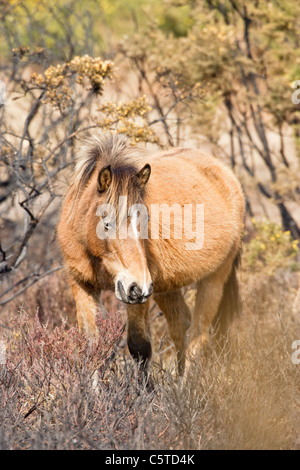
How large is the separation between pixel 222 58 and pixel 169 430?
6.74m

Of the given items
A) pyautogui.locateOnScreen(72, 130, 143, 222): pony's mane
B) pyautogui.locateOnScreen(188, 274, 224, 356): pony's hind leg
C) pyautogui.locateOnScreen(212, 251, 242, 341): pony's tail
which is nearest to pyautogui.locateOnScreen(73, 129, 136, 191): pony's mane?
pyautogui.locateOnScreen(72, 130, 143, 222): pony's mane

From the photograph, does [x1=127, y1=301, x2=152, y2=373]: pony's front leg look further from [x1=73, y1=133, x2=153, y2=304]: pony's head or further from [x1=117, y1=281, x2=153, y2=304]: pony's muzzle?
[x1=117, y1=281, x2=153, y2=304]: pony's muzzle

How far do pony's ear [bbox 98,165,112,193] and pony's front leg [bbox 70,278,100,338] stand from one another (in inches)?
33.7

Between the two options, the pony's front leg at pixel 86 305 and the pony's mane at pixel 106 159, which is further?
the pony's front leg at pixel 86 305

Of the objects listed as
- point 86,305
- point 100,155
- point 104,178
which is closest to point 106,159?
point 100,155

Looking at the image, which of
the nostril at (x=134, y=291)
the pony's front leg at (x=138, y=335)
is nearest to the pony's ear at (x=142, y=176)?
the nostril at (x=134, y=291)

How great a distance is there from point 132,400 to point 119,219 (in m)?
1.13

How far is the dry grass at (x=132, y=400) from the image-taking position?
11.1ft

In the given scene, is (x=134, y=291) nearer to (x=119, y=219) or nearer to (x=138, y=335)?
(x=119, y=219)

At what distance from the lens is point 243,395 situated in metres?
3.77

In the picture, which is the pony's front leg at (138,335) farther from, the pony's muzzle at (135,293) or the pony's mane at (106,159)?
the pony's mane at (106,159)

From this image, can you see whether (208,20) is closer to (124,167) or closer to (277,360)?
(124,167)
